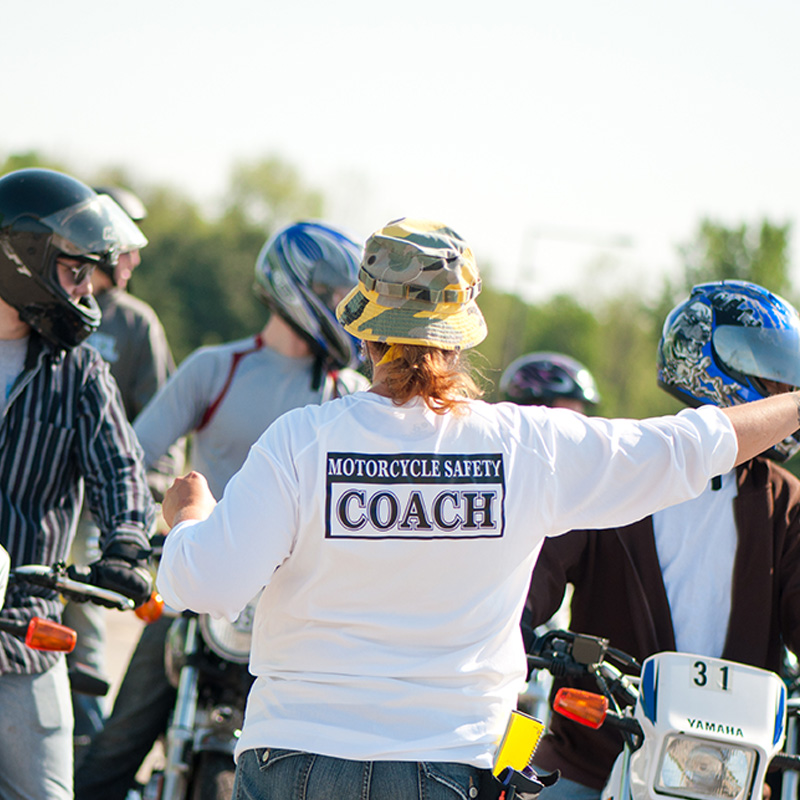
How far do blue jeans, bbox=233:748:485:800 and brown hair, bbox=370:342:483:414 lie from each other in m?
0.71

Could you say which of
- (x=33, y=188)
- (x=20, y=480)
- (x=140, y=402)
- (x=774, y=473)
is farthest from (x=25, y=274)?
(x=140, y=402)

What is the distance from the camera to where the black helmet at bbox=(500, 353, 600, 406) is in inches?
254

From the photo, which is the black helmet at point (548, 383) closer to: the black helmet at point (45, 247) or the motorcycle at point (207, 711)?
the motorcycle at point (207, 711)

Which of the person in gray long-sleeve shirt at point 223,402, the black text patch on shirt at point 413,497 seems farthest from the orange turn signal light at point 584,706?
the person in gray long-sleeve shirt at point 223,402

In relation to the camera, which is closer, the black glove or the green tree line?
the black glove

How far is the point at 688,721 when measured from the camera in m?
2.52

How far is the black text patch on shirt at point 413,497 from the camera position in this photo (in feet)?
7.39

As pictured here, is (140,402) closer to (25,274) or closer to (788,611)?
(25,274)

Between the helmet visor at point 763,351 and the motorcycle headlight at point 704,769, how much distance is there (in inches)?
43.6

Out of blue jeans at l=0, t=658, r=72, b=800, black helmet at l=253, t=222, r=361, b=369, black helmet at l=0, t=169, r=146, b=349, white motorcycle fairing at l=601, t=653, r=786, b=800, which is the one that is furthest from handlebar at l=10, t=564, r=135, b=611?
black helmet at l=253, t=222, r=361, b=369

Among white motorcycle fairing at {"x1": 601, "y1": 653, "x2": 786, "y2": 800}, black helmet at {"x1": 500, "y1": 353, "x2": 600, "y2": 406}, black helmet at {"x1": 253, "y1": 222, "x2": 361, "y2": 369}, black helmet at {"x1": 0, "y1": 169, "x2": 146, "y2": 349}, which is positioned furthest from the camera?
black helmet at {"x1": 500, "y1": 353, "x2": 600, "y2": 406}

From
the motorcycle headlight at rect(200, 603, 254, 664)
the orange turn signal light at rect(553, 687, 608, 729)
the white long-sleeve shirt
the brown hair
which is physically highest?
the brown hair

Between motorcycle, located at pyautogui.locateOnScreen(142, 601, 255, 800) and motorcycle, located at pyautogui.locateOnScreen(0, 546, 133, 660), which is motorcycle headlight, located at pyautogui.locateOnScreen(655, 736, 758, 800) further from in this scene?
motorcycle, located at pyautogui.locateOnScreen(142, 601, 255, 800)

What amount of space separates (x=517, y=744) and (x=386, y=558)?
0.48m
